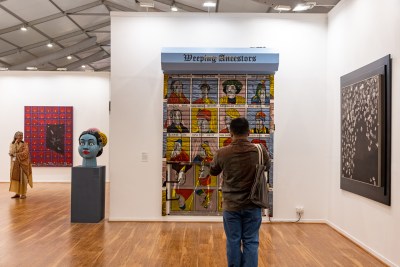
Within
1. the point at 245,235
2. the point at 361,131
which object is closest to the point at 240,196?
Answer: the point at 245,235

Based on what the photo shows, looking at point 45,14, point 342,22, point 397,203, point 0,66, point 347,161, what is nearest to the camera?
point 397,203

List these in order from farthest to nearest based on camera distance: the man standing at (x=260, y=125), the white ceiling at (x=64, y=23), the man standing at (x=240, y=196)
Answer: the white ceiling at (x=64, y=23) → the man standing at (x=260, y=125) → the man standing at (x=240, y=196)

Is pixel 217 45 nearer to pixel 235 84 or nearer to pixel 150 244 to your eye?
pixel 235 84

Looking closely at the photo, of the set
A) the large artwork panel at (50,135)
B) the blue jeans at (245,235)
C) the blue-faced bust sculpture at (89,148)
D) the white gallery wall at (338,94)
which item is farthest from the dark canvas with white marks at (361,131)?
the large artwork panel at (50,135)

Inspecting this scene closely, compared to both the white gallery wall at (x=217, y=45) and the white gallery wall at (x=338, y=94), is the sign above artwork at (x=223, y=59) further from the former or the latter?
the white gallery wall at (x=338, y=94)

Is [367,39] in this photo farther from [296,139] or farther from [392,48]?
[296,139]

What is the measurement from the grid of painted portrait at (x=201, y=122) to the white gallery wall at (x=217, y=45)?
0.20 meters

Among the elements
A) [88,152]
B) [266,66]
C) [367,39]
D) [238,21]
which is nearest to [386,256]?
[367,39]

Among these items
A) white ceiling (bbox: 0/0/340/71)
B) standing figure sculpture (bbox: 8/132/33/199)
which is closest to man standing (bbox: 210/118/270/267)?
white ceiling (bbox: 0/0/340/71)

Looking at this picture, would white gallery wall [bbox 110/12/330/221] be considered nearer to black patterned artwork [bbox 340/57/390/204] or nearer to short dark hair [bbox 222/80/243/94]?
short dark hair [bbox 222/80/243/94]

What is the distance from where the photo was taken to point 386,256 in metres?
4.75

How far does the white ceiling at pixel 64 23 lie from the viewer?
1011 cm

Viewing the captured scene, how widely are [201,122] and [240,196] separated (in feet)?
12.1

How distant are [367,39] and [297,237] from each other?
2.98 metres
